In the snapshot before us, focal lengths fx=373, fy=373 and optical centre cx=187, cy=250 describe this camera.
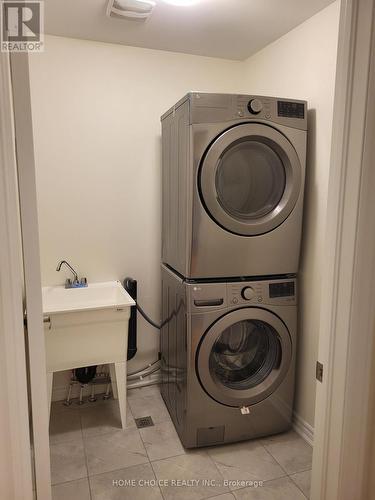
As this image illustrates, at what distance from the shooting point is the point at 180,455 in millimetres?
2045

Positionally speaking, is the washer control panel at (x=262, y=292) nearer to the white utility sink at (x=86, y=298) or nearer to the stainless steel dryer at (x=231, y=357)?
the stainless steel dryer at (x=231, y=357)

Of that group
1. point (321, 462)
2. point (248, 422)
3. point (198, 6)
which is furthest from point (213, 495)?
point (198, 6)

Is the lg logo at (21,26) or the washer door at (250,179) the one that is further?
the washer door at (250,179)

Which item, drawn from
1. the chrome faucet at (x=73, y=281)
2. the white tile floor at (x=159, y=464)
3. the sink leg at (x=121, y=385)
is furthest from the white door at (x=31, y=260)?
the chrome faucet at (x=73, y=281)

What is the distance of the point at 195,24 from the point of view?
208 centimetres

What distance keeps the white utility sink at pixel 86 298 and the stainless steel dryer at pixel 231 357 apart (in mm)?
338

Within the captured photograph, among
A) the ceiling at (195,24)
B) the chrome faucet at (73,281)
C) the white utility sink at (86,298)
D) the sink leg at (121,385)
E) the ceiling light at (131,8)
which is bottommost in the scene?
the sink leg at (121,385)

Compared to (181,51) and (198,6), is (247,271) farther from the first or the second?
(181,51)

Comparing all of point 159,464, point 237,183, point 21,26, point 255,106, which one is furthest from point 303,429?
point 21,26

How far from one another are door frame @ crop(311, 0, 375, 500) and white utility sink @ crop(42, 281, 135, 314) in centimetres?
124

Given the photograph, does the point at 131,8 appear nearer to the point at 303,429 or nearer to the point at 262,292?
the point at 262,292

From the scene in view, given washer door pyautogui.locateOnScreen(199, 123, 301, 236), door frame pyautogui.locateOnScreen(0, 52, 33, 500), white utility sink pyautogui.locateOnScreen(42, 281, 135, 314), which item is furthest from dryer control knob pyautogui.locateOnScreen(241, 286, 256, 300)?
door frame pyautogui.locateOnScreen(0, 52, 33, 500)

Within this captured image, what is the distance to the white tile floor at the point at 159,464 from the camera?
1.79m

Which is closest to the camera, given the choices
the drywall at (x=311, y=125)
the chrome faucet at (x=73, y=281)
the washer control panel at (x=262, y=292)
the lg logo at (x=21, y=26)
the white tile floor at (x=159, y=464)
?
the lg logo at (x=21, y=26)
